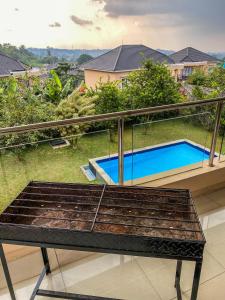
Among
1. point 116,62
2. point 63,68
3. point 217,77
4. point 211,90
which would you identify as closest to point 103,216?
point 211,90

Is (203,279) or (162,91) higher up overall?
(162,91)

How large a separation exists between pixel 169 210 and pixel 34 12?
7.52 m

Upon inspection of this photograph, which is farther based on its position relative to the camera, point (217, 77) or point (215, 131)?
point (217, 77)

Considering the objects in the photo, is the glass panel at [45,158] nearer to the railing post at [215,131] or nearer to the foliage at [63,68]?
the railing post at [215,131]

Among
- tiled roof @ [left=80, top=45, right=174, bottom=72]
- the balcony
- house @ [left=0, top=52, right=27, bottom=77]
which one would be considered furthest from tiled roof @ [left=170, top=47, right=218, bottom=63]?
the balcony

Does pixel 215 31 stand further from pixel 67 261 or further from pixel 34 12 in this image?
pixel 67 261

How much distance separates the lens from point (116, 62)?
14.7 meters

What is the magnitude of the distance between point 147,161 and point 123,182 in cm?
76

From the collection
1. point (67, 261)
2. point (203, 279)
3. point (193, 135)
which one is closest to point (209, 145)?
point (193, 135)

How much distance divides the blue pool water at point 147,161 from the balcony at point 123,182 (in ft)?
0.08

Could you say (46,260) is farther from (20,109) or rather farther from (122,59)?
(122,59)

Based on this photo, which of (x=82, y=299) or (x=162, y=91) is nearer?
(x=82, y=299)

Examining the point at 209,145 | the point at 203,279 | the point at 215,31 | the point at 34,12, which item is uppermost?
the point at 34,12

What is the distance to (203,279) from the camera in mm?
1670
